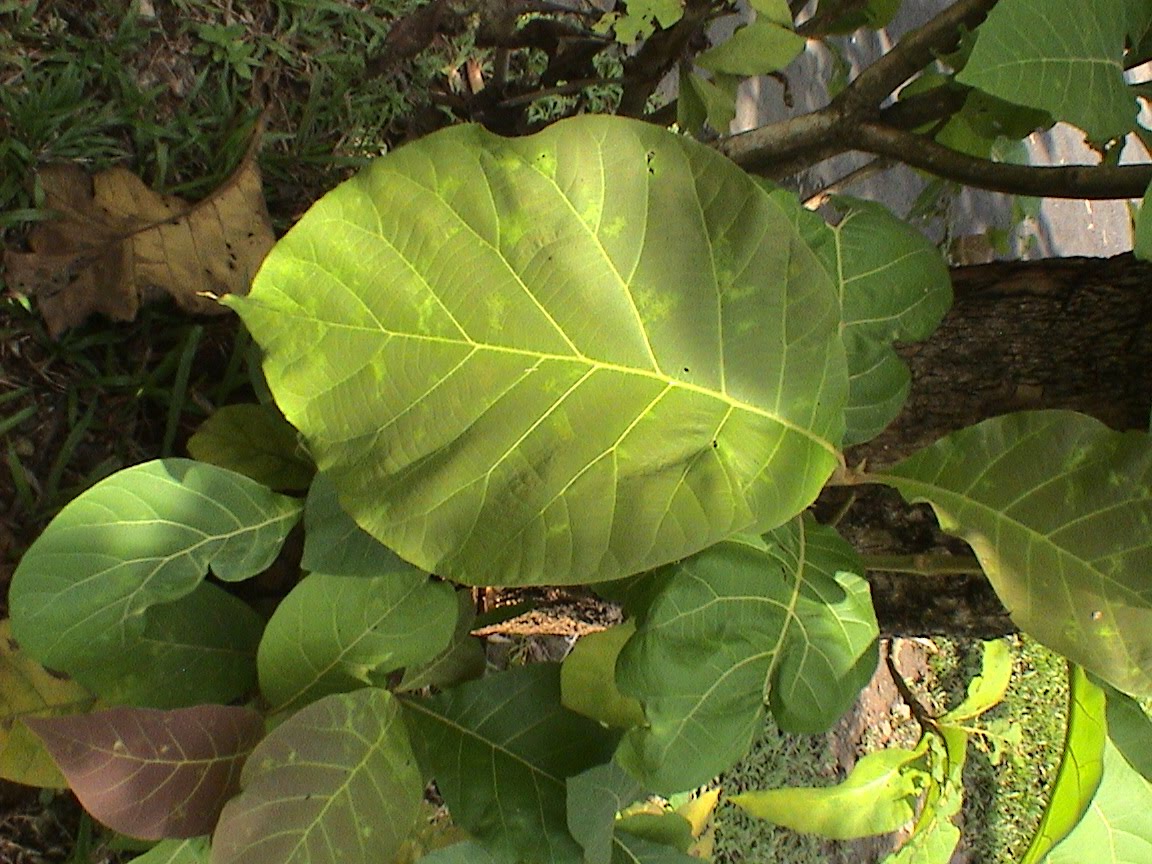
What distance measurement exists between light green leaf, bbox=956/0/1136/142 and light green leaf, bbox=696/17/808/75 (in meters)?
0.46

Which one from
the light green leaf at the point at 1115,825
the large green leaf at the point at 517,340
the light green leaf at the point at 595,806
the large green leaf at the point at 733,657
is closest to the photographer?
the large green leaf at the point at 517,340

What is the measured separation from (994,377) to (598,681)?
0.56 m

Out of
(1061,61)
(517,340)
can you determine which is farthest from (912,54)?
(517,340)

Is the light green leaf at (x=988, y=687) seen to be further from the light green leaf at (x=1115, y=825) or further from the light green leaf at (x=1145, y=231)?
the light green leaf at (x=1145, y=231)

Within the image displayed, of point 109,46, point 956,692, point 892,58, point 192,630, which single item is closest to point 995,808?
point 956,692

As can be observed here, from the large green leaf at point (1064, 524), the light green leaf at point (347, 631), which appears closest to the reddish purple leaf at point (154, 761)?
the light green leaf at point (347, 631)

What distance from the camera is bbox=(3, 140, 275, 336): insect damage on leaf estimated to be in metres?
1.28

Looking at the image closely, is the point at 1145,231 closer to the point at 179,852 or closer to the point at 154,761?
the point at 154,761

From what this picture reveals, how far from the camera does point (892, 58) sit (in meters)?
1.34

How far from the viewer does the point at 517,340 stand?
794 mm

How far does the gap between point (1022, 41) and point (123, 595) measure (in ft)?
3.28

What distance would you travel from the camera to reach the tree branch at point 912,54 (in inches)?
50.5

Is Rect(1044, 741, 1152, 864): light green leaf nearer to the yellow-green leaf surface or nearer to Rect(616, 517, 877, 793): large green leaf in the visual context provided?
Rect(616, 517, 877, 793): large green leaf

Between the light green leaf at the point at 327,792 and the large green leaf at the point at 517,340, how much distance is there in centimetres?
30
